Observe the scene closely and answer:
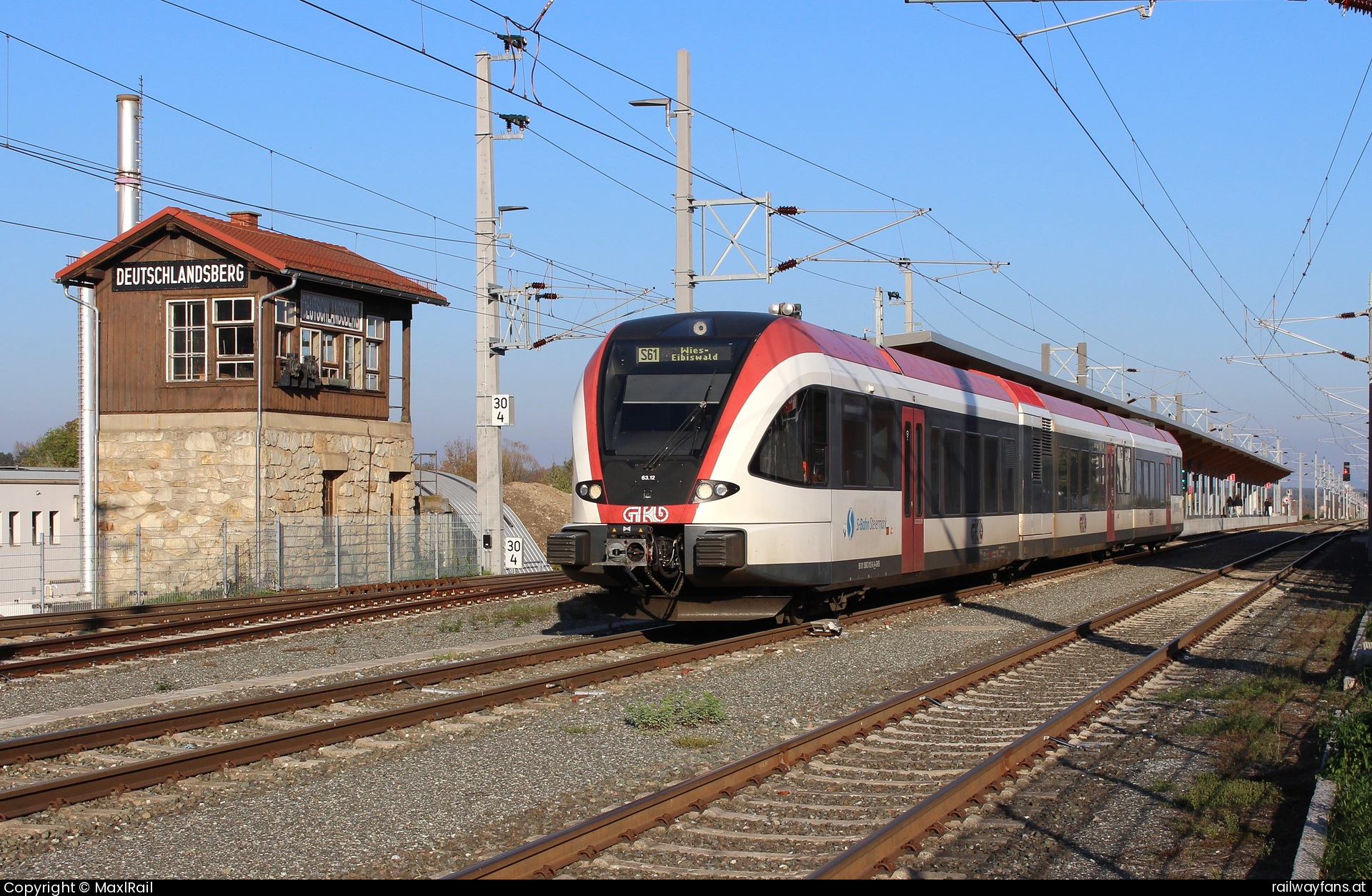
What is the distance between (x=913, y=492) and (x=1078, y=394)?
24759 mm

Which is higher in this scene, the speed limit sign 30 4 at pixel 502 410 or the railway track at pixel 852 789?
the speed limit sign 30 4 at pixel 502 410

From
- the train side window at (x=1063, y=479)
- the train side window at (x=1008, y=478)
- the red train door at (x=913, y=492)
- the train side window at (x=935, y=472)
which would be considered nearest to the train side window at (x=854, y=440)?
the red train door at (x=913, y=492)

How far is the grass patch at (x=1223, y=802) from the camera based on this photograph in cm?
609

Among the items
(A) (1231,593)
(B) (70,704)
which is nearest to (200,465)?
(B) (70,704)

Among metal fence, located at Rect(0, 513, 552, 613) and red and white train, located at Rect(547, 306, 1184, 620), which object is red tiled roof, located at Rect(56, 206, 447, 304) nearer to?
metal fence, located at Rect(0, 513, 552, 613)

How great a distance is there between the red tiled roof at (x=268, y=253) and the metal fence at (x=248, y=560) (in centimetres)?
541

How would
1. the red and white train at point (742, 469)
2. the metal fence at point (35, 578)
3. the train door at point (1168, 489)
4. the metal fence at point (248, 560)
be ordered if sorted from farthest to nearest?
the train door at point (1168, 489), the metal fence at point (248, 560), the metal fence at point (35, 578), the red and white train at point (742, 469)

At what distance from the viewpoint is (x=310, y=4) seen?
13.2 m

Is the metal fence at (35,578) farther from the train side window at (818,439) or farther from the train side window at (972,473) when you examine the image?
the train side window at (972,473)

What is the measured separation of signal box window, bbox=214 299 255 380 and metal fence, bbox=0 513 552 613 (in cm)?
323

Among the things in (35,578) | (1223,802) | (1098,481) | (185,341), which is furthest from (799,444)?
(35,578)

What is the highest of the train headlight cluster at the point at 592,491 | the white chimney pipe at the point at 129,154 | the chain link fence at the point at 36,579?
the white chimney pipe at the point at 129,154

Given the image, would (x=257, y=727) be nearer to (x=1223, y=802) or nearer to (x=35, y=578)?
(x=1223, y=802)
